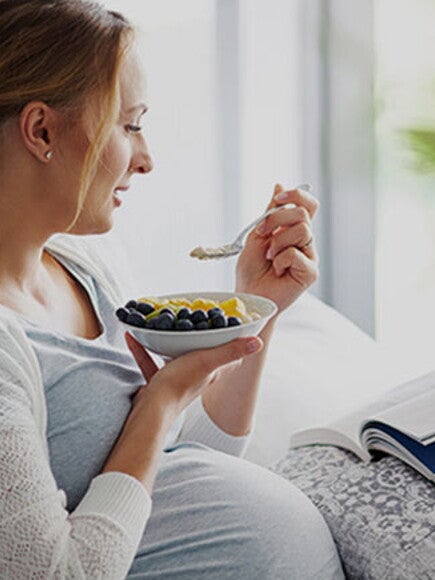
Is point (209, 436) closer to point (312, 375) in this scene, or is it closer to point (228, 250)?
point (228, 250)

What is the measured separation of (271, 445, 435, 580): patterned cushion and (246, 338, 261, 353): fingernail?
30 cm

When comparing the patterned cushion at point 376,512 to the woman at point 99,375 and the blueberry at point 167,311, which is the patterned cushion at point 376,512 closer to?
the woman at point 99,375

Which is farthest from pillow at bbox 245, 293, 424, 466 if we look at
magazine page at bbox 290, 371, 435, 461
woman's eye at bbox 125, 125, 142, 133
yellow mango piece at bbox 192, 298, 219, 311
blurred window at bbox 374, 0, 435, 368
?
blurred window at bbox 374, 0, 435, 368

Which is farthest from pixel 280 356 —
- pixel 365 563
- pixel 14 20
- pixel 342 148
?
pixel 342 148

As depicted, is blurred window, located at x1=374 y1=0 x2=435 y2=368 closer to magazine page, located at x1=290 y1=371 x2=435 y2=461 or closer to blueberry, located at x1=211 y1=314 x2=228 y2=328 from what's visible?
magazine page, located at x1=290 y1=371 x2=435 y2=461

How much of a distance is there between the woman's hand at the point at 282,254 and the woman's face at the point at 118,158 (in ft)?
0.78

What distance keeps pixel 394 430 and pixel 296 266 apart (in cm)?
29

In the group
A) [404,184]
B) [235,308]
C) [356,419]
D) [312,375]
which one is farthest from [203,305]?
[404,184]

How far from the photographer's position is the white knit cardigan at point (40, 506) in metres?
1.13

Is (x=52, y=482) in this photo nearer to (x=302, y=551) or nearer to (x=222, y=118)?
(x=302, y=551)

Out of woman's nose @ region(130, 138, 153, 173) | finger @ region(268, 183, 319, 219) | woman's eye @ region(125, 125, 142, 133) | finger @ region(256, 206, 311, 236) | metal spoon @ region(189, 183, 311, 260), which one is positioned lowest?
metal spoon @ region(189, 183, 311, 260)

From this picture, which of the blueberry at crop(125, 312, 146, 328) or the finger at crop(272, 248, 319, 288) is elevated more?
the blueberry at crop(125, 312, 146, 328)

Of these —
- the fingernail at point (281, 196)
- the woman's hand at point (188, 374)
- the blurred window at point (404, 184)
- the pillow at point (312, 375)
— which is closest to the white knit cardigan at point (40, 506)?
the woman's hand at point (188, 374)

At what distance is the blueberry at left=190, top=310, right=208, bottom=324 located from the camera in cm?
129
